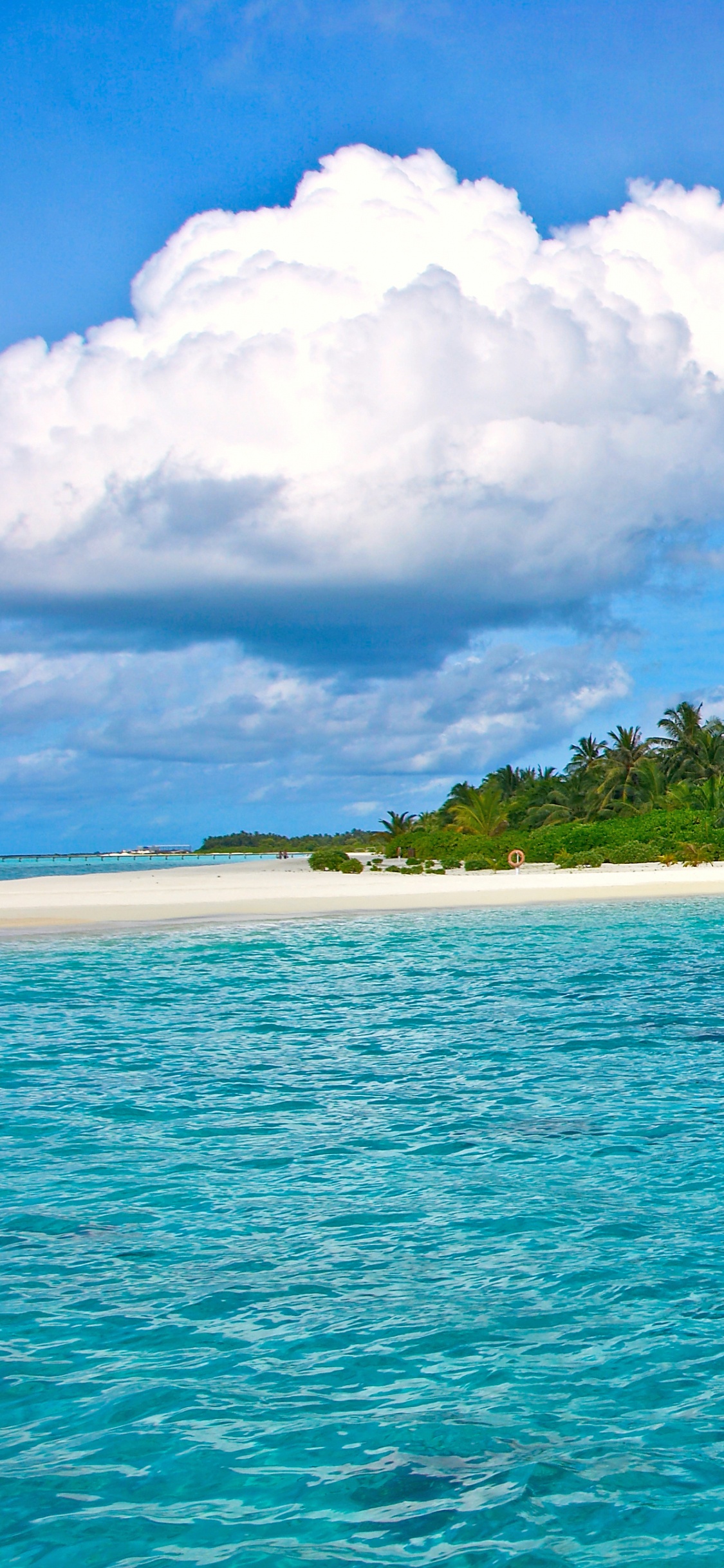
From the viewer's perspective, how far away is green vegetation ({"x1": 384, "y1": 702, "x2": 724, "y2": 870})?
51.3 meters

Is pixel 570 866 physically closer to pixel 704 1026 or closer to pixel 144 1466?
pixel 704 1026

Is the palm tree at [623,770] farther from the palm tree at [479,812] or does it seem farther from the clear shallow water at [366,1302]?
the clear shallow water at [366,1302]

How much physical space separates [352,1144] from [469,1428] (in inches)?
181

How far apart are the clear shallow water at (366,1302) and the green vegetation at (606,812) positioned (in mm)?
38416

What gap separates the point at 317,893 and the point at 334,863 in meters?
17.4

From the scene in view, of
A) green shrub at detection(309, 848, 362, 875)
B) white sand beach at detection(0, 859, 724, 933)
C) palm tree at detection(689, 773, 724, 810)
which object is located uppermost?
palm tree at detection(689, 773, 724, 810)

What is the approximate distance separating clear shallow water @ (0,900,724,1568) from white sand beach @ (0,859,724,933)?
22.7 metres

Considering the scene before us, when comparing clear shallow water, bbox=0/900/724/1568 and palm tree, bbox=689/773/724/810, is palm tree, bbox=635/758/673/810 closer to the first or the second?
palm tree, bbox=689/773/724/810

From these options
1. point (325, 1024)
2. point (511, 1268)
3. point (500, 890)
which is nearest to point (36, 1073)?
point (325, 1024)

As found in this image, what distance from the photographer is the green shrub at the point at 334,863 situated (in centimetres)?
5938

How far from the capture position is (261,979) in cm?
2106

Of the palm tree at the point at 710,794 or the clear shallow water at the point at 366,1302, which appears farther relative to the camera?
the palm tree at the point at 710,794

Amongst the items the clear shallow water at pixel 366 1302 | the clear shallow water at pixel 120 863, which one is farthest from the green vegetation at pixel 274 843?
the clear shallow water at pixel 366 1302

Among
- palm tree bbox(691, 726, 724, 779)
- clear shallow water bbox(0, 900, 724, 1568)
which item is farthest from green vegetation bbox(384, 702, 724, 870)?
clear shallow water bbox(0, 900, 724, 1568)
